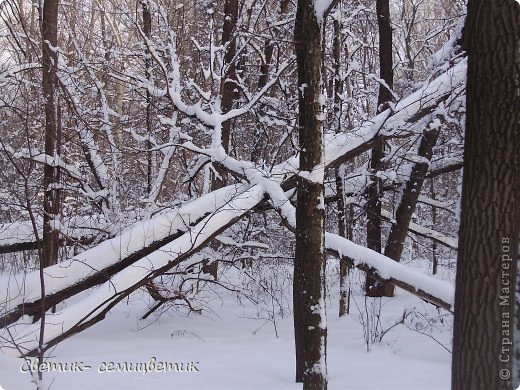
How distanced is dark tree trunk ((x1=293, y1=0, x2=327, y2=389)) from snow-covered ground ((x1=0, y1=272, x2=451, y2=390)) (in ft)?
2.73

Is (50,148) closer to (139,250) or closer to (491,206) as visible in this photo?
(139,250)

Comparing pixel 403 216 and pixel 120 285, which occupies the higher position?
pixel 403 216

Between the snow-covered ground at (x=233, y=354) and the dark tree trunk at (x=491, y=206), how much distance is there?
5.98 ft

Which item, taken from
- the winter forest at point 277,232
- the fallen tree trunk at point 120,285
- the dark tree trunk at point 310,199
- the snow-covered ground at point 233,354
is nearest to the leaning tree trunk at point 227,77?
the winter forest at point 277,232

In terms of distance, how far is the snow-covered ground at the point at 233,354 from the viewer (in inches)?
195

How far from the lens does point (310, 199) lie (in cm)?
456

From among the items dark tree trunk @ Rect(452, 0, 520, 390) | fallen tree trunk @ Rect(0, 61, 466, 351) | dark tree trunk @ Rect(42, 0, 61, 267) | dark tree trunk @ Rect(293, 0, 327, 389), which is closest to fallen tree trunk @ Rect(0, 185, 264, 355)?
fallen tree trunk @ Rect(0, 61, 466, 351)

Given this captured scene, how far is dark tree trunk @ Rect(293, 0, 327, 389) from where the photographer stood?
14.8 feet

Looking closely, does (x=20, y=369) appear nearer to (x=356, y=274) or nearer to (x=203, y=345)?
(x=203, y=345)

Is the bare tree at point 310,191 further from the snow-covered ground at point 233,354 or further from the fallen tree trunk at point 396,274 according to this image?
the fallen tree trunk at point 396,274

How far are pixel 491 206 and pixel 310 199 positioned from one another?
1715mm

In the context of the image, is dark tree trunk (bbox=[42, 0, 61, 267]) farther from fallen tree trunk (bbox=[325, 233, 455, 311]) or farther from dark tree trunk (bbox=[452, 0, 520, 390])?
dark tree trunk (bbox=[452, 0, 520, 390])

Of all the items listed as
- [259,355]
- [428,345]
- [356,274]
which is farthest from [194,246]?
[356,274]

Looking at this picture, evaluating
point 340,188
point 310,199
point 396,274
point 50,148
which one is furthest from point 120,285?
point 340,188
